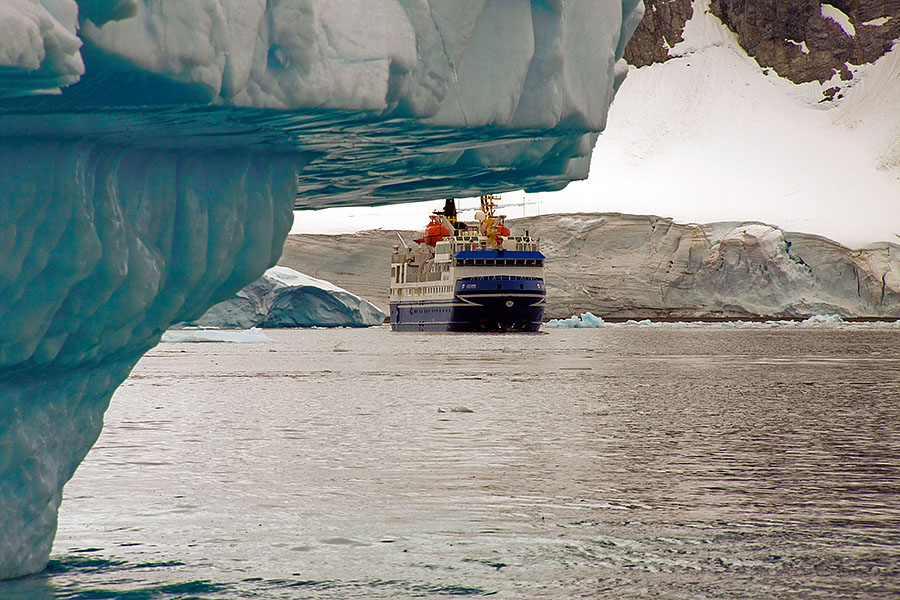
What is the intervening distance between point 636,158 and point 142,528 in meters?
102

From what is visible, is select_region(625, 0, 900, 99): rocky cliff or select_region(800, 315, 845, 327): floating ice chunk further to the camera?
select_region(625, 0, 900, 99): rocky cliff

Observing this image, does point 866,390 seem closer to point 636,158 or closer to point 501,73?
point 501,73

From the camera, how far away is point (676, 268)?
67.0 meters

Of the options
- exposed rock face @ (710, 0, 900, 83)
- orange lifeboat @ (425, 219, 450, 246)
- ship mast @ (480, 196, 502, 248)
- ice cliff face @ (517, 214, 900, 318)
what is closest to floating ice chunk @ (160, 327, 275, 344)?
ship mast @ (480, 196, 502, 248)

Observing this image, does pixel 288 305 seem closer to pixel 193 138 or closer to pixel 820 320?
pixel 820 320

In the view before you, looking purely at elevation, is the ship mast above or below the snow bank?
above

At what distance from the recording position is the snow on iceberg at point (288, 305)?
5209 centimetres

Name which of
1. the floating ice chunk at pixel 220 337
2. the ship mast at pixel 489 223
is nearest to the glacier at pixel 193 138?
the floating ice chunk at pixel 220 337

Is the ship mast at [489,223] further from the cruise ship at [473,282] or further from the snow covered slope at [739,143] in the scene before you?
the snow covered slope at [739,143]

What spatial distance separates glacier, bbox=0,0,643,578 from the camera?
3.30 meters

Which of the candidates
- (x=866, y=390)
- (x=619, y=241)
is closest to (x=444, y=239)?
(x=619, y=241)

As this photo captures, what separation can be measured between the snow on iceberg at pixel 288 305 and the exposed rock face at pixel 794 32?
177 feet

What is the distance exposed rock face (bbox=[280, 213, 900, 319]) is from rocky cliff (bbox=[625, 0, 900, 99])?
116 feet

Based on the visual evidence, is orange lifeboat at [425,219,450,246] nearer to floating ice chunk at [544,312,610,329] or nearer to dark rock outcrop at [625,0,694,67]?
floating ice chunk at [544,312,610,329]
